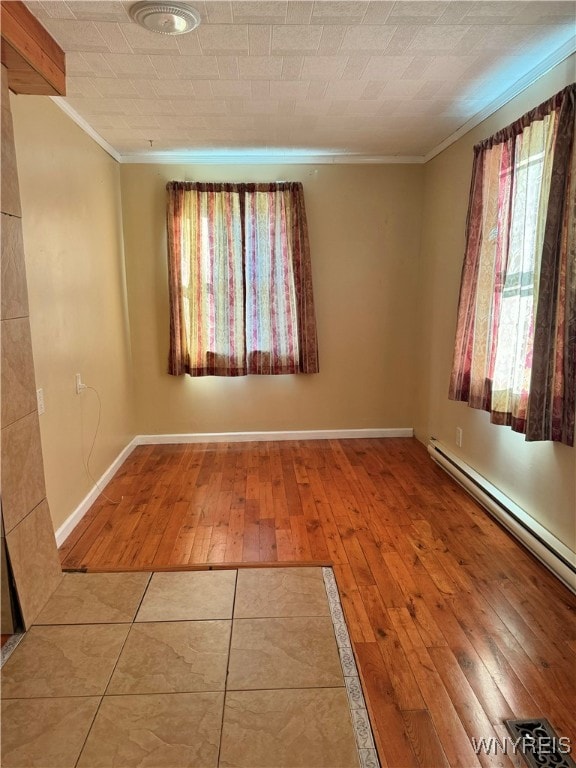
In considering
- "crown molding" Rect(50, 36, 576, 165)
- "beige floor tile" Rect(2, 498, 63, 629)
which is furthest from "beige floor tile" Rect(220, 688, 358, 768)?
"crown molding" Rect(50, 36, 576, 165)

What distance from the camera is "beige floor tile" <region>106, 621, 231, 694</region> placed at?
1.72m

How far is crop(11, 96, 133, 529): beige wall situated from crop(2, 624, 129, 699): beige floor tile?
846 millimetres

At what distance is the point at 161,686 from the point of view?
1710 millimetres

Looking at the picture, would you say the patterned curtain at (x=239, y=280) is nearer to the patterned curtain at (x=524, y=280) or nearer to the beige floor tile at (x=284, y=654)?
the patterned curtain at (x=524, y=280)

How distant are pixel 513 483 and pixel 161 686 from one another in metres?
2.15

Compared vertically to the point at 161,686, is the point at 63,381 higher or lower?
higher

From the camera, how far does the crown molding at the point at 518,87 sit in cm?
224

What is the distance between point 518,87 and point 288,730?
3195 millimetres

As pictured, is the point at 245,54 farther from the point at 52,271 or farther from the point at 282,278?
the point at 282,278

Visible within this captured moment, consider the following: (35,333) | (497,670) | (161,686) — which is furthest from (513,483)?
A: (35,333)

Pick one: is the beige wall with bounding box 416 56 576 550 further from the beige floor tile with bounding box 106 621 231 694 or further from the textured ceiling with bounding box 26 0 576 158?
the beige floor tile with bounding box 106 621 231 694

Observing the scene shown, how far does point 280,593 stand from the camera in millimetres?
2223

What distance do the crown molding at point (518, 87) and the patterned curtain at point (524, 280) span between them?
0.20m

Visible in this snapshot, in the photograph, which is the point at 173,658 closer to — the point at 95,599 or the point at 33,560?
the point at 95,599
